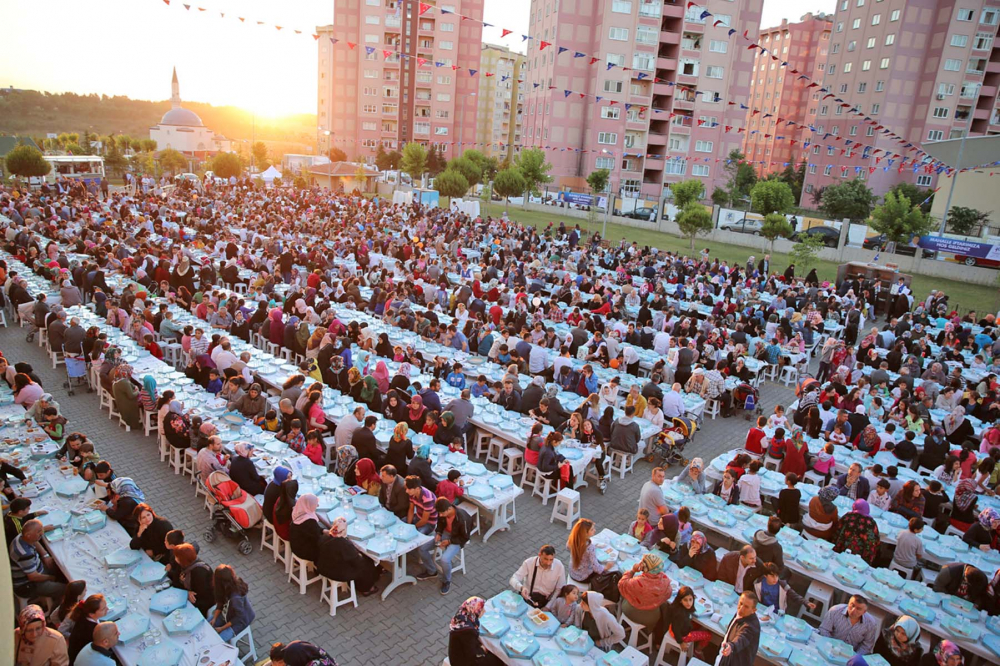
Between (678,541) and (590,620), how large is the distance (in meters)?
1.51

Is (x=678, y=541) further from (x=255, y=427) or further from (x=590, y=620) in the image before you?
(x=255, y=427)

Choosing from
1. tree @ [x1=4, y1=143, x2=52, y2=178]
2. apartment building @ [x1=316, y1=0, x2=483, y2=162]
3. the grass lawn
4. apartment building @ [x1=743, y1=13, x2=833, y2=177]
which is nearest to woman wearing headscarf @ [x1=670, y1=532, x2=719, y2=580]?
the grass lawn

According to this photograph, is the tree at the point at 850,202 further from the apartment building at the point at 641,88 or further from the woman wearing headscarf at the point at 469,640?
the woman wearing headscarf at the point at 469,640

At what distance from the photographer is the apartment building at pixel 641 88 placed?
50.4m

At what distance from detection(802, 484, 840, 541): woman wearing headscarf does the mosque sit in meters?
90.7

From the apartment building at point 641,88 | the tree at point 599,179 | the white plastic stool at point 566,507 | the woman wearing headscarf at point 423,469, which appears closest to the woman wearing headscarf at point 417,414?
the woman wearing headscarf at point 423,469

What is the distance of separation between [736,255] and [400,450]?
28941 millimetres

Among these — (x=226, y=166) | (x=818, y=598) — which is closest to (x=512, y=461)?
(x=818, y=598)

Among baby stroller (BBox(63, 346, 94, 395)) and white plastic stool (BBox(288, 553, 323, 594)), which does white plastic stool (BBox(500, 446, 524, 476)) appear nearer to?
white plastic stool (BBox(288, 553, 323, 594))

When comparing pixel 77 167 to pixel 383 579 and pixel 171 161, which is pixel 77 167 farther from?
pixel 383 579

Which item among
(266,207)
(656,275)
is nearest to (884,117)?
(656,275)

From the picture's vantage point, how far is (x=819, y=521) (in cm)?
741

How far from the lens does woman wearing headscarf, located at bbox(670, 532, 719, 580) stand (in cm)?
644

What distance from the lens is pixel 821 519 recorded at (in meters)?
7.39
